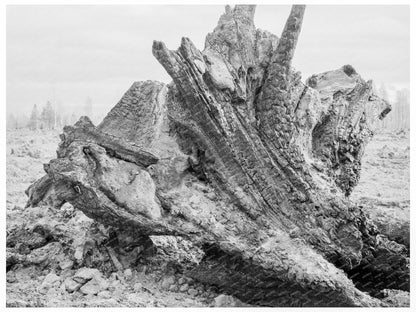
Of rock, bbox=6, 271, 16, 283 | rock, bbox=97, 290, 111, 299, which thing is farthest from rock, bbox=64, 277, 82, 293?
rock, bbox=6, 271, 16, 283

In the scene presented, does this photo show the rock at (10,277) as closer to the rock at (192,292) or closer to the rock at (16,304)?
the rock at (16,304)

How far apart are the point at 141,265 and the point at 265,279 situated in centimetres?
158

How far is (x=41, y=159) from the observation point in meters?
16.1

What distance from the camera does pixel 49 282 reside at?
6480 mm

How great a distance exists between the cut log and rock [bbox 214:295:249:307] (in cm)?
8

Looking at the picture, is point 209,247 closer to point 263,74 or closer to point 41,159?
point 263,74

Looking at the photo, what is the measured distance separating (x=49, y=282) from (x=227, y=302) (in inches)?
83.2

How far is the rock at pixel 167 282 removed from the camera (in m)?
6.46

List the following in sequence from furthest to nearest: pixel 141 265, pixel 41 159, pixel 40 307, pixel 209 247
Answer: pixel 41 159
pixel 141 265
pixel 209 247
pixel 40 307

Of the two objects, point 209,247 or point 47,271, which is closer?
point 209,247

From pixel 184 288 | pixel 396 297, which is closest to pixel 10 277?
pixel 184 288

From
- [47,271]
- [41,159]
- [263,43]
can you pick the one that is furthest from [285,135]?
[41,159]

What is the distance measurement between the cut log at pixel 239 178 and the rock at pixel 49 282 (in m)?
0.97

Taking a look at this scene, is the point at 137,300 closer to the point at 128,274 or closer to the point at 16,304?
the point at 128,274
